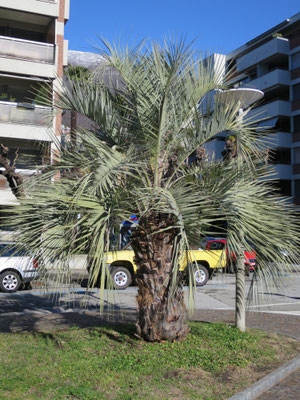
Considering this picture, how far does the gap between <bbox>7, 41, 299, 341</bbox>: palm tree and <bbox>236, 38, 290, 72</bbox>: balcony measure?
3483cm

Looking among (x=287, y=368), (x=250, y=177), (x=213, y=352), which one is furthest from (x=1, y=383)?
(x=250, y=177)

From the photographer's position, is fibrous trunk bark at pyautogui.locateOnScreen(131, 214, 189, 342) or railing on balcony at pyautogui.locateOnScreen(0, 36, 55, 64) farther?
railing on balcony at pyautogui.locateOnScreen(0, 36, 55, 64)

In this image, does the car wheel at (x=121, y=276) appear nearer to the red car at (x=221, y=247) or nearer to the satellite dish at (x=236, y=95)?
the red car at (x=221, y=247)

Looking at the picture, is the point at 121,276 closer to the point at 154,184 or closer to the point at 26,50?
the point at 154,184

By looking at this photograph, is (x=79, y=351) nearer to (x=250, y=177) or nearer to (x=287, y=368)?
(x=287, y=368)

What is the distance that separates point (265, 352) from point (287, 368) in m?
0.66

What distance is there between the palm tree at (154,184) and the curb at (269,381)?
4.12ft

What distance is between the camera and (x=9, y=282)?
14.8 m

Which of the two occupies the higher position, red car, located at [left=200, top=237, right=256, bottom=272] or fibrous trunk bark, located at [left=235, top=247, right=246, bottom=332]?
red car, located at [left=200, top=237, right=256, bottom=272]

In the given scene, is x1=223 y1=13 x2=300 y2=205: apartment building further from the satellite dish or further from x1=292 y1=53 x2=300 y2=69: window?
the satellite dish

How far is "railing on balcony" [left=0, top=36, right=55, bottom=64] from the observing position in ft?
80.3

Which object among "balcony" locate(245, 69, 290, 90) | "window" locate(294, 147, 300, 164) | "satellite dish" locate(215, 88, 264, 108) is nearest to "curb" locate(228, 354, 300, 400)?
"satellite dish" locate(215, 88, 264, 108)

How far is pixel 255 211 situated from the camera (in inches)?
241

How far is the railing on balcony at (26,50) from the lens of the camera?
24469mm
